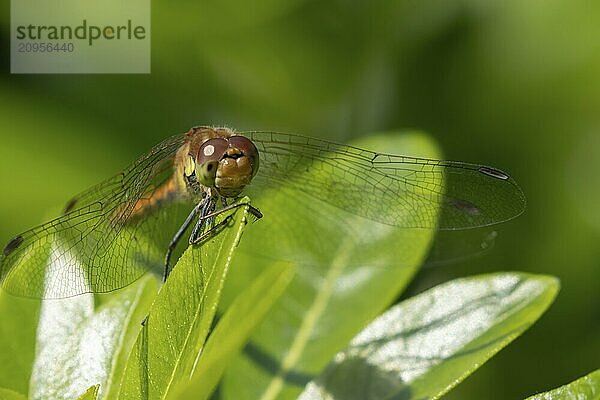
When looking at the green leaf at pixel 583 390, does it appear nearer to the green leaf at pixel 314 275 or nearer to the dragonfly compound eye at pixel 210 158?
the green leaf at pixel 314 275

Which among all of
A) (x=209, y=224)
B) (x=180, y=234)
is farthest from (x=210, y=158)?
(x=209, y=224)

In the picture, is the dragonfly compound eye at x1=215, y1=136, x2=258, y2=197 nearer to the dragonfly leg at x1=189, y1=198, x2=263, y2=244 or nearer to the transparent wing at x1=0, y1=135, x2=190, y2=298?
the dragonfly leg at x1=189, y1=198, x2=263, y2=244

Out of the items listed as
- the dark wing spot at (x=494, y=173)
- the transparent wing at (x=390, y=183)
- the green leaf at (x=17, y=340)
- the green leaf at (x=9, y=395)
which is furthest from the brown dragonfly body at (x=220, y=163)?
the green leaf at (x=9, y=395)

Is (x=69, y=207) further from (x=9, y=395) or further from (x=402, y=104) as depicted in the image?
(x=402, y=104)

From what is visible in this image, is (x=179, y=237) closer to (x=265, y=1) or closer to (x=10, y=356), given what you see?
(x=10, y=356)

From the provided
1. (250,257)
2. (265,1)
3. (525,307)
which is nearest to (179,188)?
(250,257)

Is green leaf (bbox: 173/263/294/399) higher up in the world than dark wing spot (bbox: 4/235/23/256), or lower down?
lower down

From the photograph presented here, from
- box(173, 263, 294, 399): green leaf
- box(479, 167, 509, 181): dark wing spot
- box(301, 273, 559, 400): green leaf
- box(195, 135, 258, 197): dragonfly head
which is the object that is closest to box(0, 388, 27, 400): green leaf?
box(173, 263, 294, 399): green leaf
